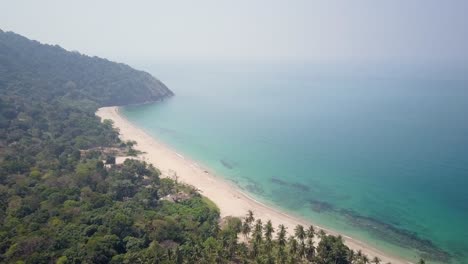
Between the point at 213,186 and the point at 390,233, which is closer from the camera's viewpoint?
the point at 390,233

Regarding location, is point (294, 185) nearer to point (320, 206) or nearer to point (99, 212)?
point (320, 206)

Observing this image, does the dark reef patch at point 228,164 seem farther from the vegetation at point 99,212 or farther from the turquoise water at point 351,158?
the vegetation at point 99,212

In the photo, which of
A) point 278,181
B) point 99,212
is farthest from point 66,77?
point 99,212

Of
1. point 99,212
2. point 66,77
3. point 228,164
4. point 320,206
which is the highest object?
point 66,77

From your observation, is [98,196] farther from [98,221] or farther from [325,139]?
[325,139]

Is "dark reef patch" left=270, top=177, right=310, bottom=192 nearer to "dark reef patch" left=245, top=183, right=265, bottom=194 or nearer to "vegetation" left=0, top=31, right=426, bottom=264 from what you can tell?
"dark reef patch" left=245, top=183, right=265, bottom=194

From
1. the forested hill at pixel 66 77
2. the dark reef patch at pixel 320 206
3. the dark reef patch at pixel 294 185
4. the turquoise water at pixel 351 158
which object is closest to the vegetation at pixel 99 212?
the dark reef patch at pixel 320 206
